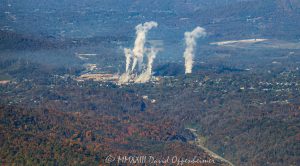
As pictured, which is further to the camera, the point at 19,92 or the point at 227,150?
the point at 19,92

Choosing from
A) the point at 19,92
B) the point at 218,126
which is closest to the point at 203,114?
the point at 218,126

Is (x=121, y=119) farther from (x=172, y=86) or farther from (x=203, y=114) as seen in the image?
(x=172, y=86)

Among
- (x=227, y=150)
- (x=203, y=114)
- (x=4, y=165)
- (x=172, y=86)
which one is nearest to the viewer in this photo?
(x=4, y=165)

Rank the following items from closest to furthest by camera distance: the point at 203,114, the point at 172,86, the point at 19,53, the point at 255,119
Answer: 1. the point at 255,119
2. the point at 203,114
3. the point at 172,86
4. the point at 19,53

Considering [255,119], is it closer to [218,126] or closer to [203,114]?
[218,126]

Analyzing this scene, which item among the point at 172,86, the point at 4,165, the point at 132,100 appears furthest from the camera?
the point at 172,86

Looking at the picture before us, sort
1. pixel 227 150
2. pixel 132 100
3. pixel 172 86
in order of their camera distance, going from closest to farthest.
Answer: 1. pixel 227 150
2. pixel 132 100
3. pixel 172 86

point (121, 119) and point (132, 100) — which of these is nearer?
point (121, 119)

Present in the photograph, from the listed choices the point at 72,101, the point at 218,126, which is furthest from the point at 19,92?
the point at 218,126
